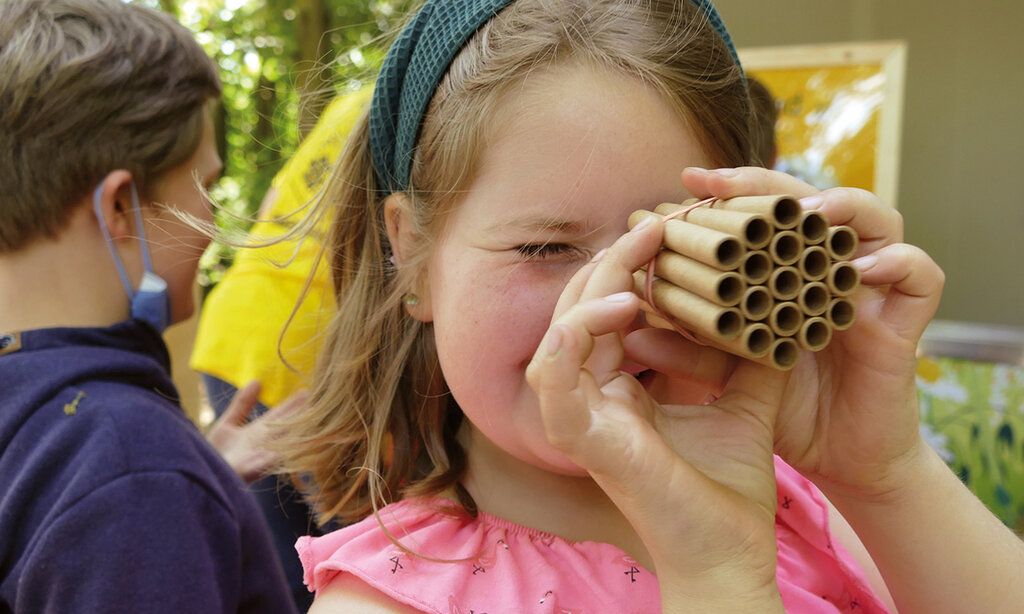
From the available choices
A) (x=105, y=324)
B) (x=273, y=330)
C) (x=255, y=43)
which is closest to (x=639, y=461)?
(x=105, y=324)

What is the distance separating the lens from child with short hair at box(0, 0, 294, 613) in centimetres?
184

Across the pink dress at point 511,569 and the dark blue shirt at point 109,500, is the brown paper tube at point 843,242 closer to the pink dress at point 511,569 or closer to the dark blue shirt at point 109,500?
the pink dress at point 511,569

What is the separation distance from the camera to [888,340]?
1326 millimetres

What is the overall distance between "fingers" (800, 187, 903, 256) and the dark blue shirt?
1413 millimetres

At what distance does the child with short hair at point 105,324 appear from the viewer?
1.84m

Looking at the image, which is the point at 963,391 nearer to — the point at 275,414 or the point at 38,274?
the point at 275,414

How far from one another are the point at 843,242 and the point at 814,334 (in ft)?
0.37

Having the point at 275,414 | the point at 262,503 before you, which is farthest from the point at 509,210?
the point at 262,503

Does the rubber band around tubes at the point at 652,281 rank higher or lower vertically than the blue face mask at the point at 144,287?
higher

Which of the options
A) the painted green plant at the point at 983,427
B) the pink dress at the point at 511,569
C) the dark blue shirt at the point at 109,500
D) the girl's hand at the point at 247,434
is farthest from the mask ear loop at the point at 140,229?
the painted green plant at the point at 983,427

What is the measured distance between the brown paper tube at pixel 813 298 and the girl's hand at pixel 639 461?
0.64 ft

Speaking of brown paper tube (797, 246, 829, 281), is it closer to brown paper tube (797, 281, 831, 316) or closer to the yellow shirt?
brown paper tube (797, 281, 831, 316)

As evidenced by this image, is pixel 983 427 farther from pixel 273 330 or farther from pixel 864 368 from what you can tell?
pixel 273 330

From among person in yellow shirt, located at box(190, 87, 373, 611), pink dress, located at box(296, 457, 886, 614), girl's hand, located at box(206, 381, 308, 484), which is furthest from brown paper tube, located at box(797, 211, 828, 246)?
person in yellow shirt, located at box(190, 87, 373, 611)
